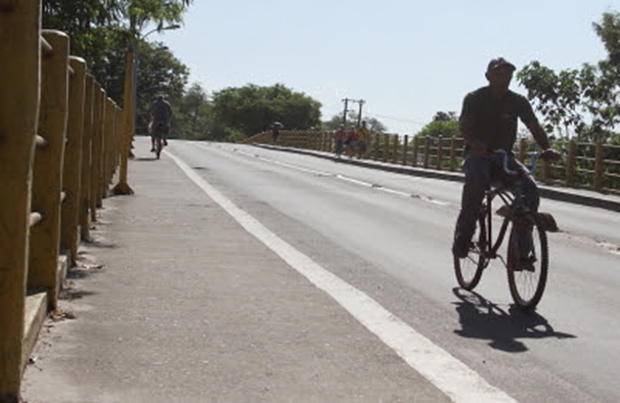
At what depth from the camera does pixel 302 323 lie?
6.23 m

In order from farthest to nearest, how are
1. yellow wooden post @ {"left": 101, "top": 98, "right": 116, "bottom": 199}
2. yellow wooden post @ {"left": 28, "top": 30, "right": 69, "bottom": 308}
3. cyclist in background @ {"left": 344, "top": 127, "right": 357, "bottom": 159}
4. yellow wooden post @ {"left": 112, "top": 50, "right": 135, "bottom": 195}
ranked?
cyclist in background @ {"left": 344, "top": 127, "right": 357, "bottom": 159}
yellow wooden post @ {"left": 112, "top": 50, "right": 135, "bottom": 195}
yellow wooden post @ {"left": 101, "top": 98, "right": 116, "bottom": 199}
yellow wooden post @ {"left": 28, "top": 30, "right": 69, "bottom": 308}

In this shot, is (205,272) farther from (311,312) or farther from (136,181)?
(136,181)

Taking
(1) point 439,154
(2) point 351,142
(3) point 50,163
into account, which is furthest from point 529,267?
(2) point 351,142

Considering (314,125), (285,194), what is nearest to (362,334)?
(285,194)

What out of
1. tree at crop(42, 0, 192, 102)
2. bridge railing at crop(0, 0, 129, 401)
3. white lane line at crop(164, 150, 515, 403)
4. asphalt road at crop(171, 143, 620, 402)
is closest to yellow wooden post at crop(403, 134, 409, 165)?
asphalt road at crop(171, 143, 620, 402)

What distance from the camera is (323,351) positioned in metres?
5.50

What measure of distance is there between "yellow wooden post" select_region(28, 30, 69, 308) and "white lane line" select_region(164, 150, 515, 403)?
5.78ft

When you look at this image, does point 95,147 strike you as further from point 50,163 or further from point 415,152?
point 415,152

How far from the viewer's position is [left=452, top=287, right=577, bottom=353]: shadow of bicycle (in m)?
6.16

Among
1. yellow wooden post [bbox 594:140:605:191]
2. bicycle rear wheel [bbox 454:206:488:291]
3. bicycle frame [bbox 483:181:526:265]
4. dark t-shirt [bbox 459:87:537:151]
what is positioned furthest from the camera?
yellow wooden post [bbox 594:140:605:191]

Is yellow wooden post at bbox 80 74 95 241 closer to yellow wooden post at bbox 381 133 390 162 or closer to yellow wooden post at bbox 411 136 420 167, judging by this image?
yellow wooden post at bbox 411 136 420 167

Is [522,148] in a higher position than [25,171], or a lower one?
lower

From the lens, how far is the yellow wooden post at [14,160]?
13.0ft

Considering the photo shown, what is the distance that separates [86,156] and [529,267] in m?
3.81
